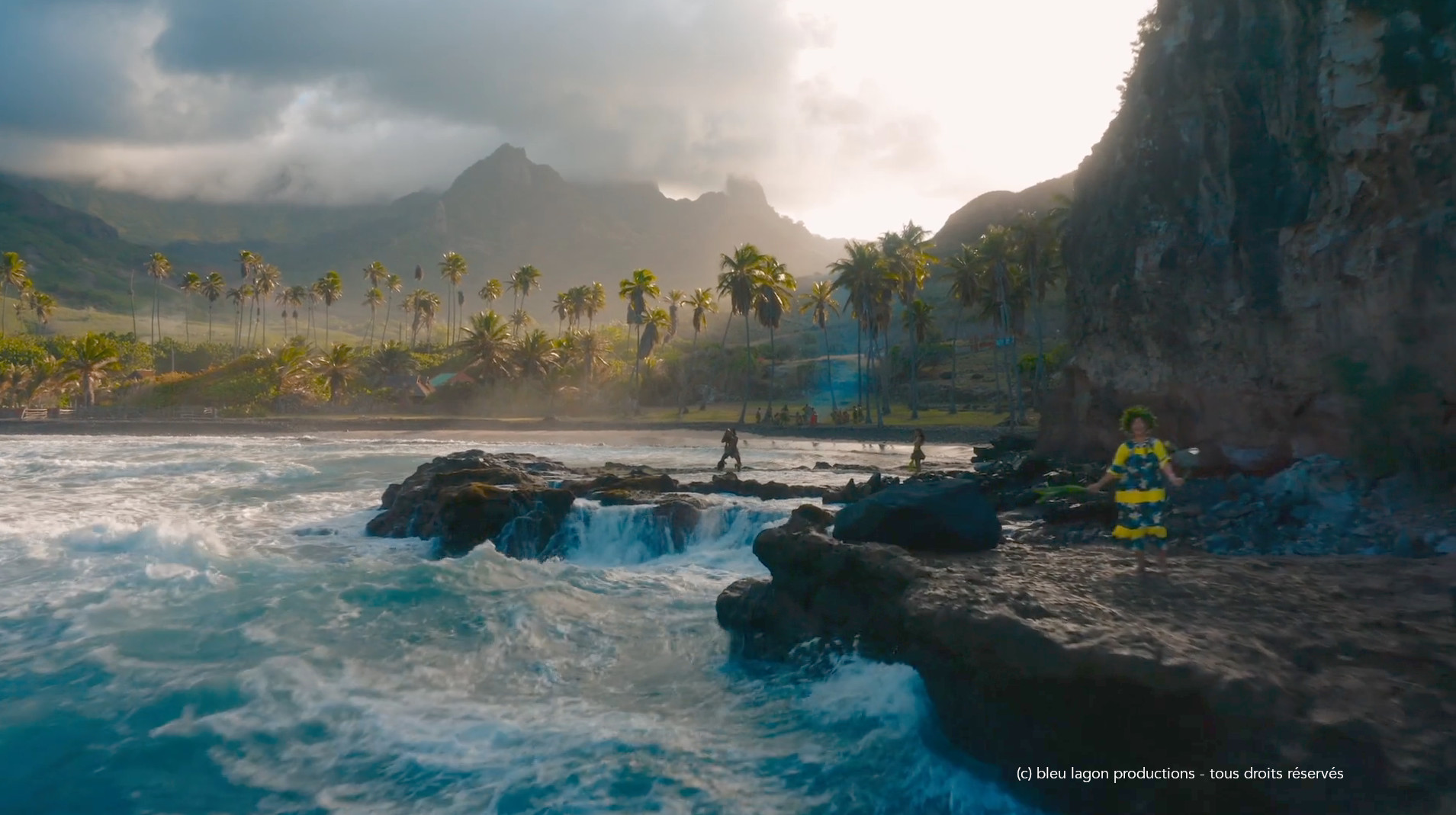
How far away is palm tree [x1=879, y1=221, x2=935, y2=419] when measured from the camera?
5722 cm

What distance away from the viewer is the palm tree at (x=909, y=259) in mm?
57219

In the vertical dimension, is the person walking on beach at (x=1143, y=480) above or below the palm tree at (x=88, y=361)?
below

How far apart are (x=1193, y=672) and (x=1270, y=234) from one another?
54.9 feet

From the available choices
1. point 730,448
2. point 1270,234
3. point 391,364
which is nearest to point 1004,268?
point 730,448

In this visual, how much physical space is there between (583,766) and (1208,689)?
496cm

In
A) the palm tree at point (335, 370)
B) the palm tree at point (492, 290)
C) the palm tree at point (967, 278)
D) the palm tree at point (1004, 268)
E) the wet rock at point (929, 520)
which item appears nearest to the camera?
the wet rock at point (929, 520)

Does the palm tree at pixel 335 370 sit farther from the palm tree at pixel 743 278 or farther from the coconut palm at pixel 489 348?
the palm tree at pixel 743 278

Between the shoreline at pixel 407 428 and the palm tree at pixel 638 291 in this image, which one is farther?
the palm tree at pixel 638 291

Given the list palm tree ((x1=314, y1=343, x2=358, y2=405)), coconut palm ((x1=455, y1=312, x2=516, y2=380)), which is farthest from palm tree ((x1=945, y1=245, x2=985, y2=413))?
palm tree ((x1=314, y1=343, x2=358, y2=405))

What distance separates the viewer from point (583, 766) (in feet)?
22.9

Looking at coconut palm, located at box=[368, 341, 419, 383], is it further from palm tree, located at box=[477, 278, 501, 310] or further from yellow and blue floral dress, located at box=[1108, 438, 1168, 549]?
yellow and blue floral dress, located at box=[1108, 438, 1168, 549]

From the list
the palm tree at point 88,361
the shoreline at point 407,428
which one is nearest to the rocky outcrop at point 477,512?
the shoreline at point 407,428

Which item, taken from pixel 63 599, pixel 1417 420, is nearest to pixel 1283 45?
pixel 1417 420

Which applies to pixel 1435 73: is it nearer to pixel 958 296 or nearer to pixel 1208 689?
pixel 1208 689
